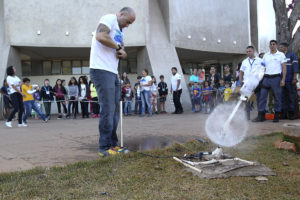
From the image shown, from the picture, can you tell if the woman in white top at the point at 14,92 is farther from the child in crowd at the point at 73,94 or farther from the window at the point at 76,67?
the window at the point at 76,67

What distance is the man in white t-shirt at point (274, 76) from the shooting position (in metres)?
7.06

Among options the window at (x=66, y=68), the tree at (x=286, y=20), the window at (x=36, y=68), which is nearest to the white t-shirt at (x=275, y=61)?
the tree at (x=286, y=20)

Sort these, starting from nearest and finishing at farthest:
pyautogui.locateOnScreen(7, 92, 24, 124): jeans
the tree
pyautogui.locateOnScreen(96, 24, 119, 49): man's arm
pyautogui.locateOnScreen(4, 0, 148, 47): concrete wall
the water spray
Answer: the water spray
pyautogui.locateOnScreen(96, 24, 119, 49): man's arm
the tree
pyautogui.locateOnScreen(7, 92, 24, 124): jeans
pyautogui.locateOnScreen(4, 0, 148, 47): concrete wall

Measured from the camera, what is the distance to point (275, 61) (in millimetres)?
7105

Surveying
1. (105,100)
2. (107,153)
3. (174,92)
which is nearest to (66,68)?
(174,92)

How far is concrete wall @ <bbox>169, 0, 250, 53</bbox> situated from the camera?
15531mm

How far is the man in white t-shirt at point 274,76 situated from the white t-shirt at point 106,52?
4.92 metres

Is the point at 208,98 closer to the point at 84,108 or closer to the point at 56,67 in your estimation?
the point at 84,108

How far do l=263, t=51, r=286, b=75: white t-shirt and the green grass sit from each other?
4295 millimetres

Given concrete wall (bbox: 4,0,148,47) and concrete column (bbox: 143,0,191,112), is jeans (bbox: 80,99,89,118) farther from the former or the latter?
concrete column (bbox: 143,0,191,112)

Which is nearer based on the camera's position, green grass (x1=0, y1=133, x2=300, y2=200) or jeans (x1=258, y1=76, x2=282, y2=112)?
green grass (x1=0, y1=133, x2=300, y2=200)

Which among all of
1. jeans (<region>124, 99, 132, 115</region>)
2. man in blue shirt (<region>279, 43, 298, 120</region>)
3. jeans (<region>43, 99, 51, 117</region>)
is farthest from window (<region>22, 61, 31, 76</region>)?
man in blue shirt (<region>279, 43, 298, 120</region>)

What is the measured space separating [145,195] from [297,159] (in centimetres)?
220

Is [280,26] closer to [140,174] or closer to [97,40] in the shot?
[97,40]
